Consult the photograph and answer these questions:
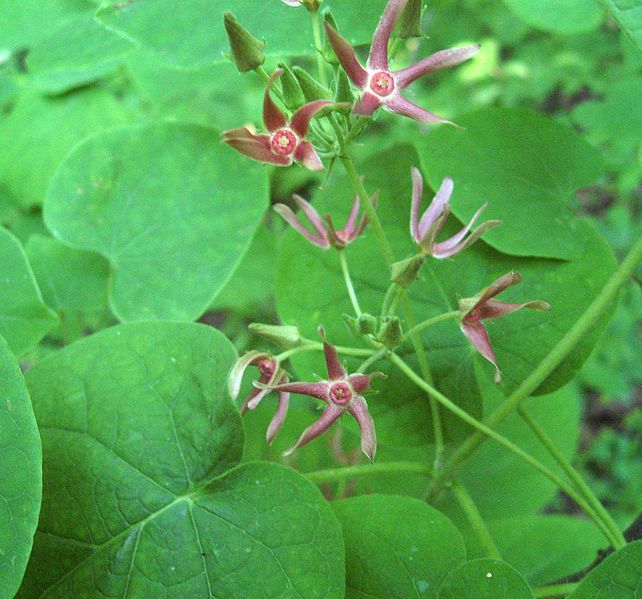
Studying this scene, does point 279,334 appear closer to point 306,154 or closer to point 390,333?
point 390,333

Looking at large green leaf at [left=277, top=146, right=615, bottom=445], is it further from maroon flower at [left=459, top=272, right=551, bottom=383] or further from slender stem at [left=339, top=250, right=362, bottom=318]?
maroon flower at [left=459, top=272, right=551, bottom=383]

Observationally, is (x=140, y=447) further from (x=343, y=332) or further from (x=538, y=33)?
(x=538, y=33)

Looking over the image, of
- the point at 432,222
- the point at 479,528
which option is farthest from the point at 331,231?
the point at 479,528

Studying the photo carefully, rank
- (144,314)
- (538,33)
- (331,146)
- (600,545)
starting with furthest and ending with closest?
1. (538,33)
2. (600,545)
3. (144,314)
4. (331,146)

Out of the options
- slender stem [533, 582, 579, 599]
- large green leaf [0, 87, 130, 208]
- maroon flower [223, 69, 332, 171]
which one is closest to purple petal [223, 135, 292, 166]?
maroon flower [223, 69, 332, 171]

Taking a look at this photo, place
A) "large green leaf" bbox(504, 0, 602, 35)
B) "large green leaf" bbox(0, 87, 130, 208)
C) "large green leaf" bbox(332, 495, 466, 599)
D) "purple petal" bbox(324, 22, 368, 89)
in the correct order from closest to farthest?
Result: 1. "purple petal" bbox(324, 22, 368, 89)
2. "large green leaf" bbox(332, 495, 466, 599)
3. "large green leaf" bbox(504, 0, 602, 35)
4. "large green leaf" bbox(0, 87, 130, 208)

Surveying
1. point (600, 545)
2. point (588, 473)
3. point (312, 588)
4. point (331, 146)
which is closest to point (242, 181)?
point (331, 146)
